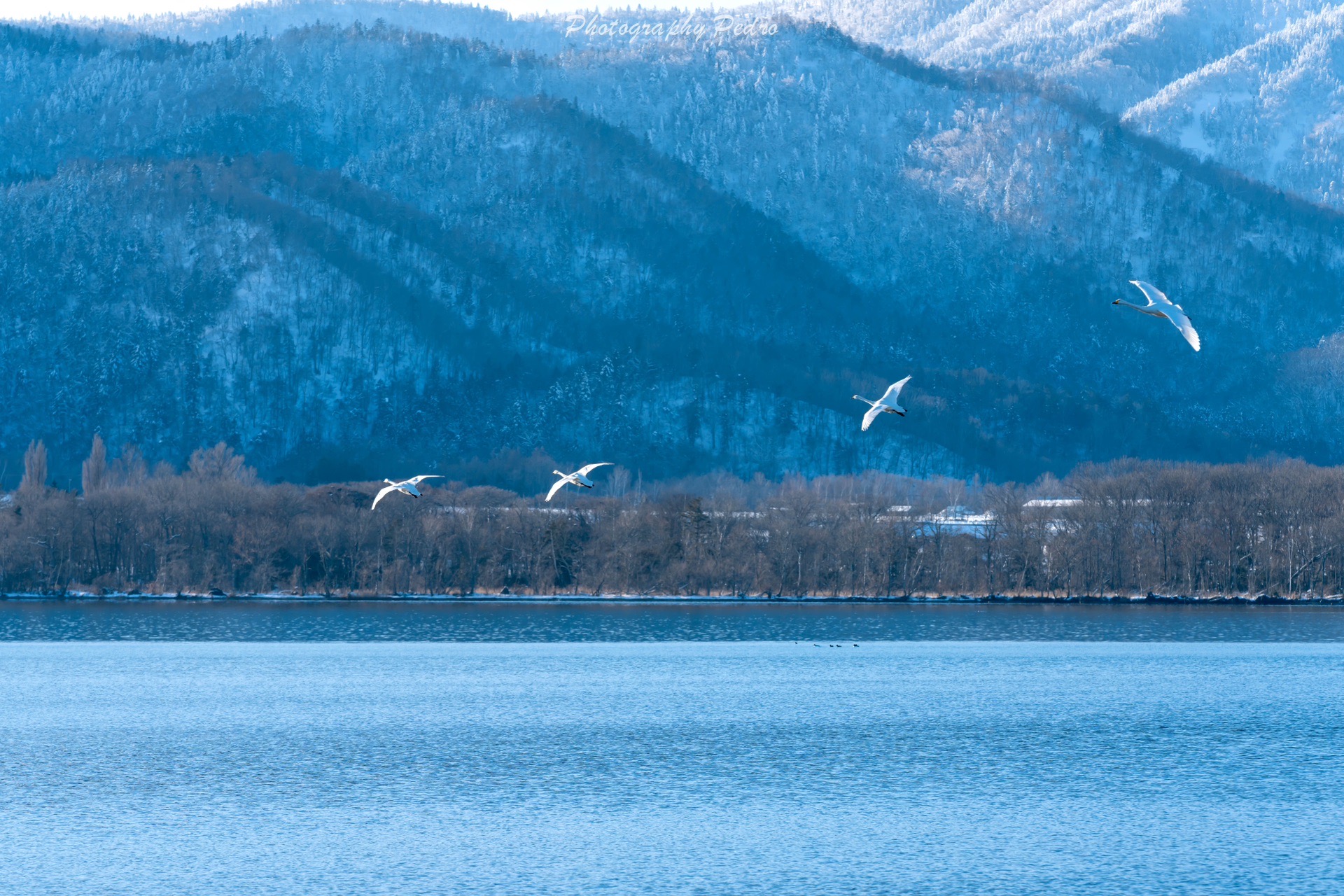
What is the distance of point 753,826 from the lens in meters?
38.8

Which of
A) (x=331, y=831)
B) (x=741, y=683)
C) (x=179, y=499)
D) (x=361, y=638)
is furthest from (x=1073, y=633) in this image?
(x=179, y=499)

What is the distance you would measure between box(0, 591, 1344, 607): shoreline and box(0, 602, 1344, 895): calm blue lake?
31458 mm

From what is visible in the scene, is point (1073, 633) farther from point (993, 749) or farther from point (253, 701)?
point (253, 701)

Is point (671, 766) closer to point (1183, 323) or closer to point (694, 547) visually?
point (1183, 323)

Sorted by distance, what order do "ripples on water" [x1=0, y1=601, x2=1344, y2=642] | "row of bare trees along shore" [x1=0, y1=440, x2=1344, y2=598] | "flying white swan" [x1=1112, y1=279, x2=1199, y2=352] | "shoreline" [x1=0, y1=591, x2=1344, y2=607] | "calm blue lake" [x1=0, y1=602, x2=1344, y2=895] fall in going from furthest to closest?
1. "row of bare trees along shore" [x1=0, y1=440, x2=1344, y2=598]
2. "shoreline" [x1=0, y1=591, x2=1344, y2=607]
3. "ripples on water" [x1=0, y1=601, x2=1344, y2=642]
4. "flying white swan" [x1=1112, y1=279, x2=1199, y2=352]
5. "calm blue lake" [x1=0, y1=602, x2=1344, y2=895]

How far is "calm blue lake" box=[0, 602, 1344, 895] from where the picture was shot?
34500mm

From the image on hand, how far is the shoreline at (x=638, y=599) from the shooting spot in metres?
119

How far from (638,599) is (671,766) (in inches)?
2910

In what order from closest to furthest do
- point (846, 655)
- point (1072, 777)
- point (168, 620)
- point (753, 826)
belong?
point (753, 826)
point (1072, 777)
point (846, 655)
point (168, 620)

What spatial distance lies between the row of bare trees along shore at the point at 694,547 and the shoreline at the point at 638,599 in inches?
43.9

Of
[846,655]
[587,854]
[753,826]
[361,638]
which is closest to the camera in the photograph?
[587,854]

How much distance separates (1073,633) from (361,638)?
43.0 meters

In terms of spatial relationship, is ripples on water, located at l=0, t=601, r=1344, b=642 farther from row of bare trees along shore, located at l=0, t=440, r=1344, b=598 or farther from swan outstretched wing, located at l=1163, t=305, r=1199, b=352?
swan outstretched wing, located at l=1163, t=305, r=1199, b=352

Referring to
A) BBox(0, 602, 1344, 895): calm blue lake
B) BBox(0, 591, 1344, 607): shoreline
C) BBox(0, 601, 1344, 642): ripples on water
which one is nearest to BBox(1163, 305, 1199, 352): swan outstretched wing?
BBox(0, 602, 1344, 895): calm blue lake
